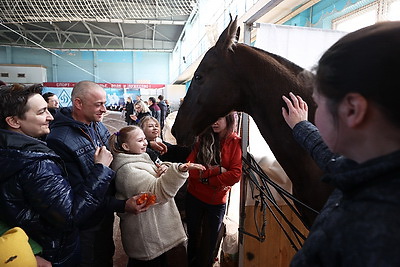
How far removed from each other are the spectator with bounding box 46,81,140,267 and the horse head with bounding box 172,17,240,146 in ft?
1.79

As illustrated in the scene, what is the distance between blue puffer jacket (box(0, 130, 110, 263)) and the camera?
1105 mm

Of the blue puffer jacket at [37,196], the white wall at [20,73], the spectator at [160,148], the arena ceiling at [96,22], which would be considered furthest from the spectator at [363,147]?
the white wall at [20,73]

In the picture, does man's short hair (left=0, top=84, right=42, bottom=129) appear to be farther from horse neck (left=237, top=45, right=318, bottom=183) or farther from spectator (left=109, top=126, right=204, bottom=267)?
horse neck (left=237, top=45, right=318, bottom=183)

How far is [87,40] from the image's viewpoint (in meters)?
19.9

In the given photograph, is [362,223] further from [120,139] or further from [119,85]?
[119,85]

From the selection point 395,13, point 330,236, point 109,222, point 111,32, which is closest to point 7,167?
point 109,222

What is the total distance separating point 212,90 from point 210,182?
85cm

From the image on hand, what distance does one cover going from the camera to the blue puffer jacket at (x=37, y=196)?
1.11 meters

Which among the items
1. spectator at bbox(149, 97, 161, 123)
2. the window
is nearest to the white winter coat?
the window

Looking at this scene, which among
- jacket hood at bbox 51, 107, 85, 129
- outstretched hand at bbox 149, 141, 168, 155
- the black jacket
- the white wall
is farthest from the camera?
the white wall

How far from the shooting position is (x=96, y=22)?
15.9m

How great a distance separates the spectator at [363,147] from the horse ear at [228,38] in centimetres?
96

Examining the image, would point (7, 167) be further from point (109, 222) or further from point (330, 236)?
point (330, 236)

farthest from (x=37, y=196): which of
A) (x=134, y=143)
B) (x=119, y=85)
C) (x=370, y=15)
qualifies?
(x=119, y=85)
